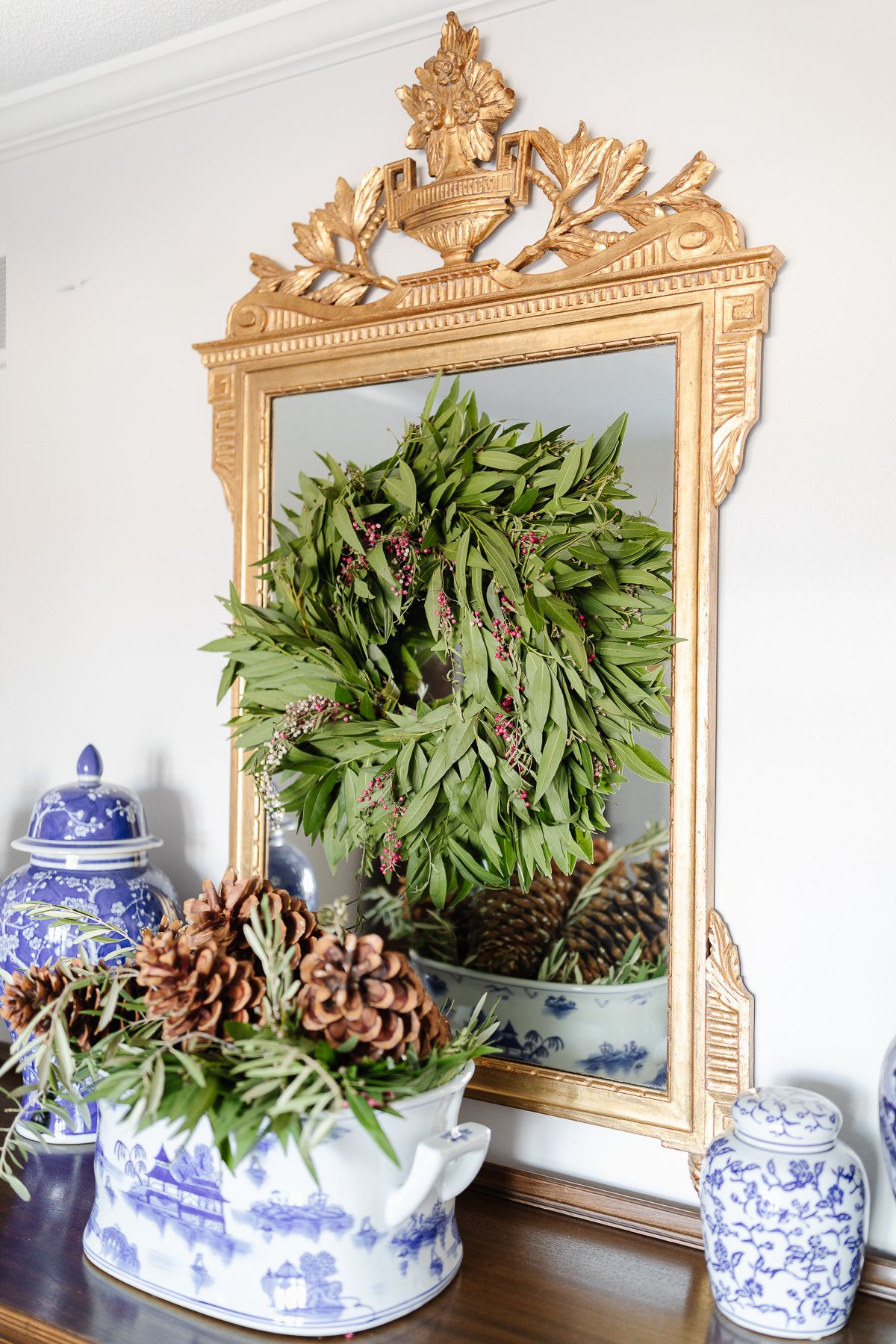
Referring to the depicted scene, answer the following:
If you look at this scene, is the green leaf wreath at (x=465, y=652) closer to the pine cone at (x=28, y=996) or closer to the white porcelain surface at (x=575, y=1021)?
Result: the white porcelain surface at (x=575, y=1021)

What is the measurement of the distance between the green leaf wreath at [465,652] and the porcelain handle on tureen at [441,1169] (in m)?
0.33

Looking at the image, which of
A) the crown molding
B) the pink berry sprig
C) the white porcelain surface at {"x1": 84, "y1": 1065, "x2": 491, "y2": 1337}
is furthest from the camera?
the crown molding

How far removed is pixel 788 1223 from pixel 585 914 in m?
0.39

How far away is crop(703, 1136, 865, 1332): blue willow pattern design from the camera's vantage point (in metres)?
0.97

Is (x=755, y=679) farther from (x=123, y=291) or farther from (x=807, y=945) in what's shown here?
(x=123, y=291)

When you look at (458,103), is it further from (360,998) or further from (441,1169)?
(441,1169)

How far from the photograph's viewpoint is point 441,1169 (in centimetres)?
97

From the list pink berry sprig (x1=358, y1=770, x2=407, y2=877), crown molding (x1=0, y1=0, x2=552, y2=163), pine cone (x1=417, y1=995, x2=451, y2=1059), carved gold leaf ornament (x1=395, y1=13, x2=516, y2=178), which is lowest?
pine cone (x1=417, y1=995, x2=451, y2=1059)

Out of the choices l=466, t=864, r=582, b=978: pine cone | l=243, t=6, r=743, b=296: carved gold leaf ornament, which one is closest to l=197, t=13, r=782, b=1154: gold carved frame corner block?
l=243, t=6, r=743, b=296: carved gold leaf ornament

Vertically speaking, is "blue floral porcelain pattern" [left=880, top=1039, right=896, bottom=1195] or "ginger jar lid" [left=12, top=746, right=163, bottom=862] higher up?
"ginger jar lid" [left=12, top=746, right=163, bottom=862]

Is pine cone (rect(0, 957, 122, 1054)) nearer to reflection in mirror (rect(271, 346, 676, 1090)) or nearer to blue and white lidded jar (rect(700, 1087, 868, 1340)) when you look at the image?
reflection in mirror (rect(271, 346, 676, 1090))

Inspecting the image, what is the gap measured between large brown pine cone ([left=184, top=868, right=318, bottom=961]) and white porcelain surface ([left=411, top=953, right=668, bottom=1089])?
31 cm

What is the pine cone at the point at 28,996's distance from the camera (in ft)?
3.49

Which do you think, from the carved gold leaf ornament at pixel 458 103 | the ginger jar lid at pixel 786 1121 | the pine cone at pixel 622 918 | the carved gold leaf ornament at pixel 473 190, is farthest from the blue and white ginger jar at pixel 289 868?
the carved gold leaf ornament at pixel 458 103
